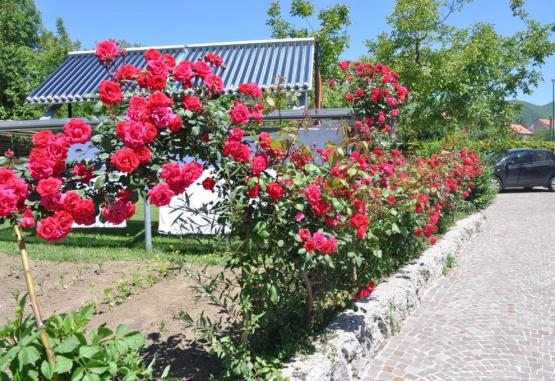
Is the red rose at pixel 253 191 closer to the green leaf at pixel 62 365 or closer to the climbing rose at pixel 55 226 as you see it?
the climbing rose at pixel 55 226

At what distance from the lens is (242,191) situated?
9.75ft

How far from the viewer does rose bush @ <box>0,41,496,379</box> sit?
7.47ft

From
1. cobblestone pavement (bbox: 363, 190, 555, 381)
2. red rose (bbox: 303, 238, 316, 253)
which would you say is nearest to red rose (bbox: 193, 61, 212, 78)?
red rose (bbox: 303, 238, 316, 253)

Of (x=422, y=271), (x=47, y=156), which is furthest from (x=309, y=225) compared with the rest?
(x=422, y=271)

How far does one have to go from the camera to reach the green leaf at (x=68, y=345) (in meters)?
2.11

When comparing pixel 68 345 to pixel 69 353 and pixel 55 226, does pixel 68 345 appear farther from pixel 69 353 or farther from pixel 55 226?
pixel 55 226

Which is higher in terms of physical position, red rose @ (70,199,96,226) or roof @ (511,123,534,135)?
roof @ (511,123,534,135)

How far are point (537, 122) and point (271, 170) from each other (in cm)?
17779

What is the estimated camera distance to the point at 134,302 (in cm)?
499

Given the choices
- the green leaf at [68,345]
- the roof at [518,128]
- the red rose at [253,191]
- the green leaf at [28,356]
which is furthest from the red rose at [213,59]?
the roof at [518,128]

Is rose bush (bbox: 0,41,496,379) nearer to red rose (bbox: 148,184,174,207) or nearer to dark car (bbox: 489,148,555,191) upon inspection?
red rose (bbox: 148,184,174,207)

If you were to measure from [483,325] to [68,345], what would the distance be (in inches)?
156

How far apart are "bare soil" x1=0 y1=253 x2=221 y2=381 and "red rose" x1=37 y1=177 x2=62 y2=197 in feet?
4.64

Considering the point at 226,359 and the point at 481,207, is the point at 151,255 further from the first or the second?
the point at 481,207
